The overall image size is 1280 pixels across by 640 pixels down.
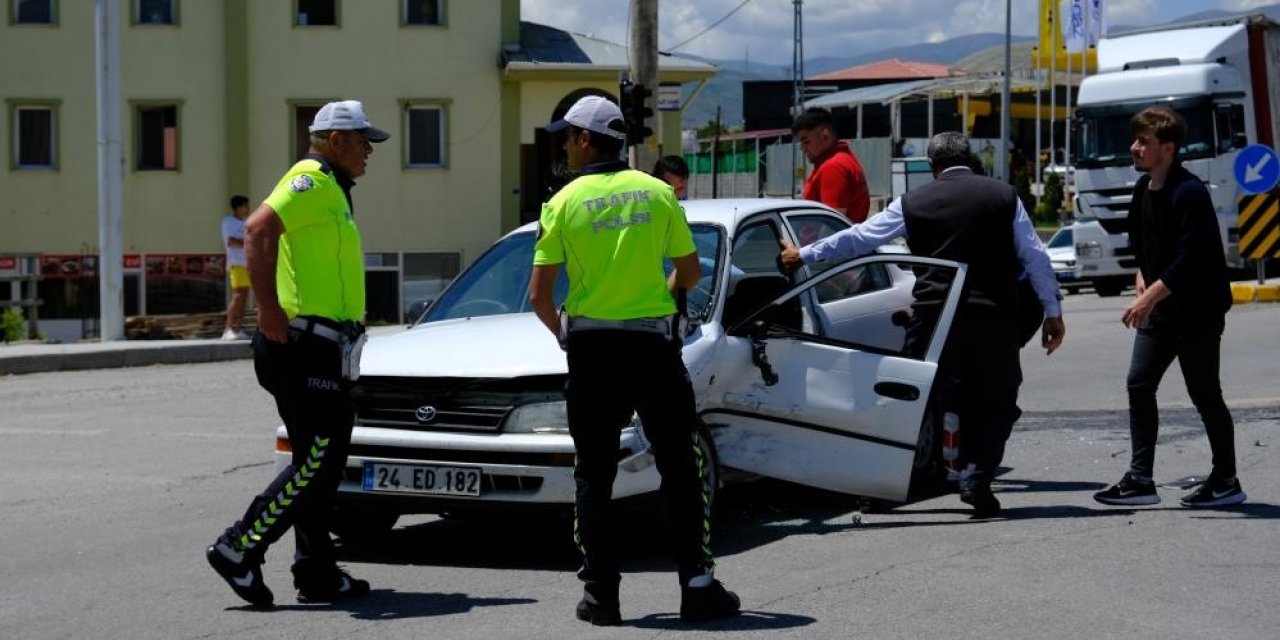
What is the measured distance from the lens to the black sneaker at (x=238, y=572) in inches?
259

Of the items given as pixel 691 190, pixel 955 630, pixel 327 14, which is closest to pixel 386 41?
pixel 327 14

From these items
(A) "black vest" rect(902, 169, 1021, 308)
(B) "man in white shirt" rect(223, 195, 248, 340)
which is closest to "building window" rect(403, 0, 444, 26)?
(B) "man in white shirt" rect(223, 195, 248, 340)

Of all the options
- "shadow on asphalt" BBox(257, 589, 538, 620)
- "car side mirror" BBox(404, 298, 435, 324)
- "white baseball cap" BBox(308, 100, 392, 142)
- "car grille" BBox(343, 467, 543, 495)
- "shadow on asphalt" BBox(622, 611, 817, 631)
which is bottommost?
"shadow on asphalt" BBox(257, 589, 538, 620)

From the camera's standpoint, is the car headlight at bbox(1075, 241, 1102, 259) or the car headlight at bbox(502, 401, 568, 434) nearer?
the car headlight at bbox(502, 401, 568, 434)

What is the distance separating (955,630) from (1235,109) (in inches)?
898

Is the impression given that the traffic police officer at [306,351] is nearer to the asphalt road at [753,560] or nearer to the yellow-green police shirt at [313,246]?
the yellow-green police shirt at [313,246]

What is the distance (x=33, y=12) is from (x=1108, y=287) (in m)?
19.9

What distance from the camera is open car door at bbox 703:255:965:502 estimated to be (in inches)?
316

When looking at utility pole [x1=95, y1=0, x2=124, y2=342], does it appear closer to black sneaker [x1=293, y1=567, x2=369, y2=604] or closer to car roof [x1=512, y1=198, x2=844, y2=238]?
car roof [x1=512, y1=198, x2=844, y2=238]

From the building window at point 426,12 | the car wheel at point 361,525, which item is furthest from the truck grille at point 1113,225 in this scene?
the car wheel at point 361,525

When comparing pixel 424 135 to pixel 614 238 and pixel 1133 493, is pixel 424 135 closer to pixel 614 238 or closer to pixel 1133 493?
pixel 1133 493

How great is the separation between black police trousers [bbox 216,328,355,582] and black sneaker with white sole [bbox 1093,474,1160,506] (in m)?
3.82

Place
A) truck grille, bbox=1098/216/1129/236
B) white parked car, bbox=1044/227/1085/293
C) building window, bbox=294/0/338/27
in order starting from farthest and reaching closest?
1. white parked car, bbox=1044/227/1085/293
2. building window, bbox=294/0/338/27
3. truck grille, bbox=1098/216/1129/236

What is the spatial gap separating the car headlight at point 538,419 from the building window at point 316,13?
91.1 ft
